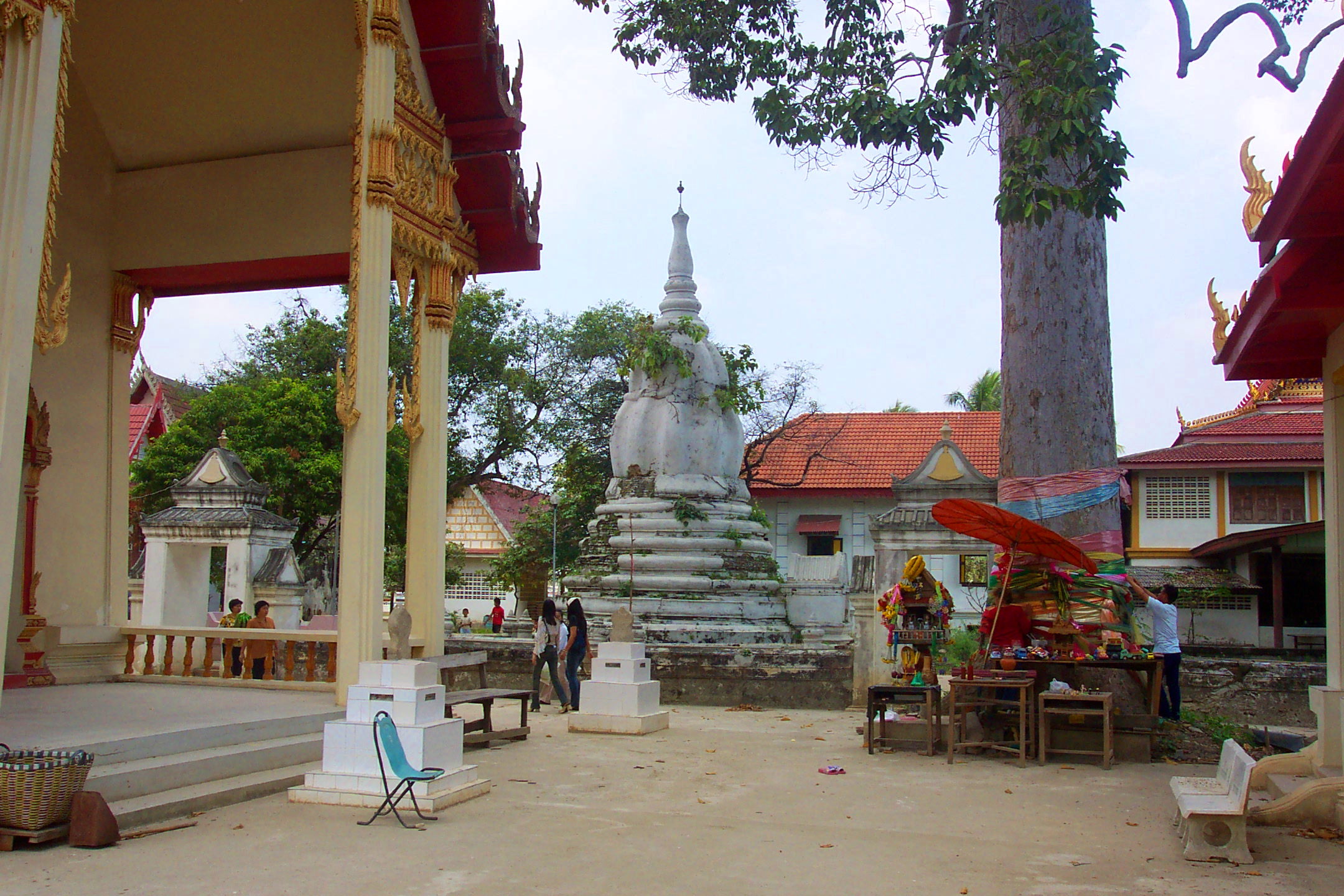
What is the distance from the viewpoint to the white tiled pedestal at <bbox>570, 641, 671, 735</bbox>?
10.3 meters

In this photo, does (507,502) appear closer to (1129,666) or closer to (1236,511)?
(1236,511)

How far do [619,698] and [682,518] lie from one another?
610cm

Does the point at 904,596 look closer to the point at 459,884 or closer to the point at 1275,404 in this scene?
the point at 459,884

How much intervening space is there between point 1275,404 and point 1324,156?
797 inches

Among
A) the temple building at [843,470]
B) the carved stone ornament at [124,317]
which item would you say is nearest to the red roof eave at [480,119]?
the carved stone ornament at [124,317]

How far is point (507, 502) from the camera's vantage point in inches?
1656

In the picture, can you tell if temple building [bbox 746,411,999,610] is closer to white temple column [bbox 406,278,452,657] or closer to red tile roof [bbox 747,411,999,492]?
red tile roof [bbox 747,411,999,492]

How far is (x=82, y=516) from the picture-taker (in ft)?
32.9

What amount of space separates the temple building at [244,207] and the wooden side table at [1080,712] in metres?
4.91


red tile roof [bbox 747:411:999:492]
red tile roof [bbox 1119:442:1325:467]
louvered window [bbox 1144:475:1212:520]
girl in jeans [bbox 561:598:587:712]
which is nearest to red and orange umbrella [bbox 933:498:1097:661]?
girl in jeans [bbox 561:598:587:712]

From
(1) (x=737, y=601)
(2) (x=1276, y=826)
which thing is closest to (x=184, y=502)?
(1) (x=737, y=601)

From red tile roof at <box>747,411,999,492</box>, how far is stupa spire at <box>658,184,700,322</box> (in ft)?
30.7

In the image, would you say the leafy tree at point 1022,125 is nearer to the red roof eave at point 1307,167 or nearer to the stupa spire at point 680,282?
the red roof eave at point 1307,167

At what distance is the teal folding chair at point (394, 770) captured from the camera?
234 inches
